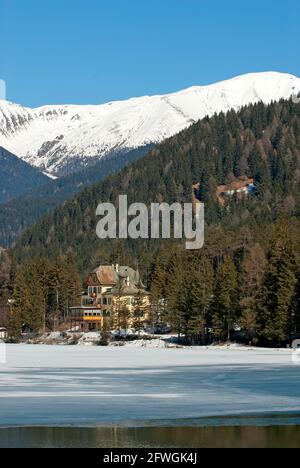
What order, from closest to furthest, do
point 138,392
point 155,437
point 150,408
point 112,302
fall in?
point 155,437
point 150,408
point 138,392
point 112,302

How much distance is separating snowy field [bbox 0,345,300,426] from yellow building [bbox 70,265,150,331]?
2442 inches

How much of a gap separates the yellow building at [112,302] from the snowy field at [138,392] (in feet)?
203

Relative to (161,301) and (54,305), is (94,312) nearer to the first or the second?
(54,305)

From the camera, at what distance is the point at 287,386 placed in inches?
1652

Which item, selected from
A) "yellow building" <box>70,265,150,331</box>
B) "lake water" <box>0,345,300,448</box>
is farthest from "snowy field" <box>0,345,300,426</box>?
"yellow building" <box>70,265,150,331</box>

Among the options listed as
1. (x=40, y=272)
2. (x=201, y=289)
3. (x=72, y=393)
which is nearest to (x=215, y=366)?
(x=72, y=393)

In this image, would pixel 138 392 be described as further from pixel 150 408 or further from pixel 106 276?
pixel 106 276

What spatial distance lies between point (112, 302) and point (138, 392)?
92.6 meters

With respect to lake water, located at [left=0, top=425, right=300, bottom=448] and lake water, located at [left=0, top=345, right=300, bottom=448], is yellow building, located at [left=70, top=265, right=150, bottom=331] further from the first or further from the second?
lake water, located at [left=0, top=425, right=300, bottom=448]

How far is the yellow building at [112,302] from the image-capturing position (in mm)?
121312

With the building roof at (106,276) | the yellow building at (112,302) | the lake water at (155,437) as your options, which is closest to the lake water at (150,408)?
the lake water at (155,437)

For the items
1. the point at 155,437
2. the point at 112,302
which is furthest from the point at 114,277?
the point at 155,437

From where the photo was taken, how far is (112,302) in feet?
431
